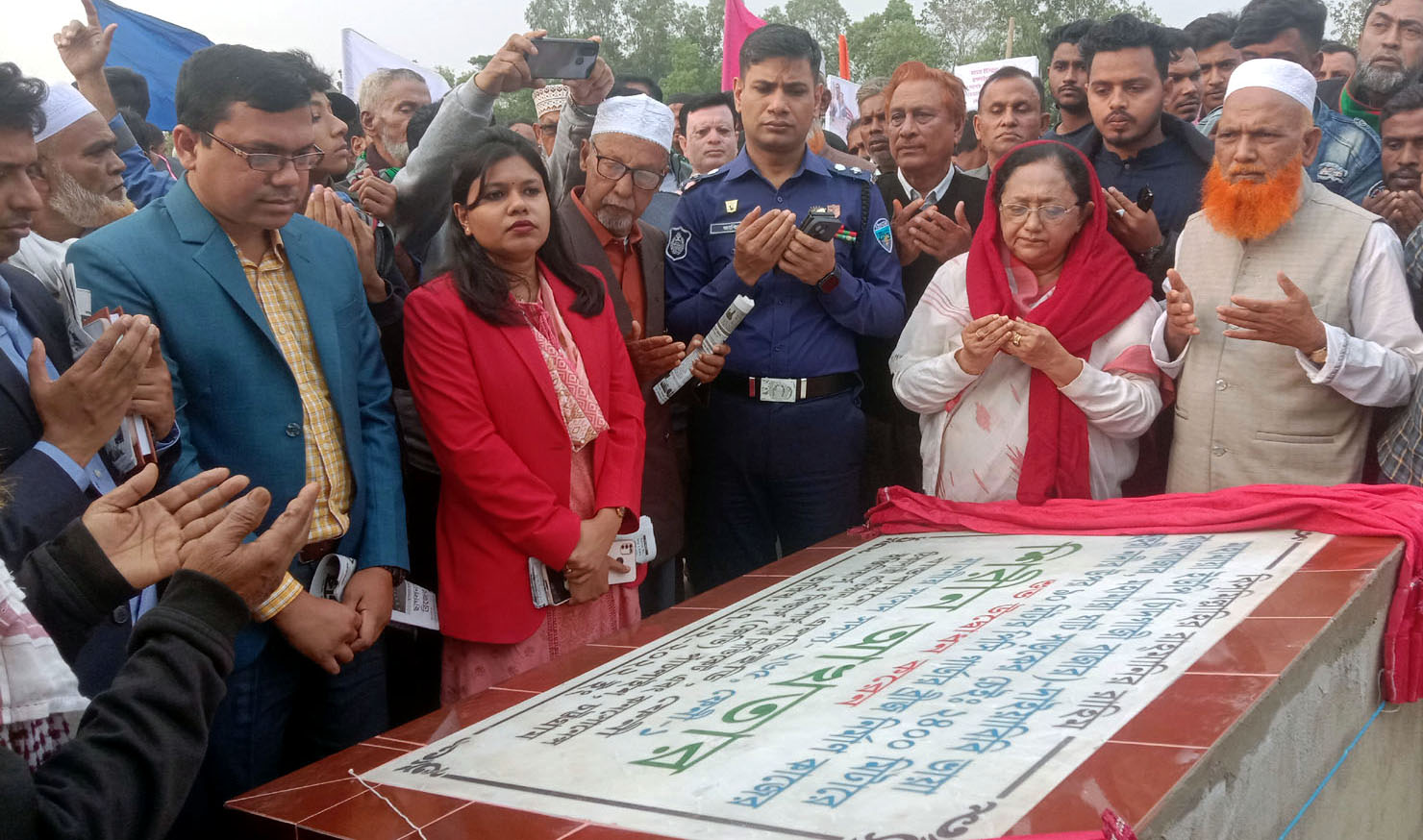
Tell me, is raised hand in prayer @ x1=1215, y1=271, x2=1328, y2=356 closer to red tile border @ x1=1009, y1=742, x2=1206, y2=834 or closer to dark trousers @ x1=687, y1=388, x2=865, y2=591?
dark trousers @ x1=687, y1=388, x2=865, y2=591

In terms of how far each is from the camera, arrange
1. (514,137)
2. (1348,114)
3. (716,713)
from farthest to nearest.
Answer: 1. (1348,114)
2. (514,137)
3. (716,713)

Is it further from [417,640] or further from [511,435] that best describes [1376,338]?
[417,640]

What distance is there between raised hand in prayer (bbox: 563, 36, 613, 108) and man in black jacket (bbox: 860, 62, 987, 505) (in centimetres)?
120

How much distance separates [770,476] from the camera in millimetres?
3701

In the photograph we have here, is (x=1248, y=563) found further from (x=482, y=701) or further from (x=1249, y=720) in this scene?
(x=482, y=701)

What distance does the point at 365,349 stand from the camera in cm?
280

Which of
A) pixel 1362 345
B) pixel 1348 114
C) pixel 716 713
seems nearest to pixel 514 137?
pixel 716 713

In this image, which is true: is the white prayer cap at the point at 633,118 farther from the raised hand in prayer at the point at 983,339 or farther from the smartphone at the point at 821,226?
the raised hand in prayer at the point at 983,339

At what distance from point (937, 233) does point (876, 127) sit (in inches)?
A: 89.4

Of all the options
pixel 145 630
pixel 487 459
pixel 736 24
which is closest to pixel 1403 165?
pixel 487 459

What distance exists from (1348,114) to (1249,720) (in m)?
4.27

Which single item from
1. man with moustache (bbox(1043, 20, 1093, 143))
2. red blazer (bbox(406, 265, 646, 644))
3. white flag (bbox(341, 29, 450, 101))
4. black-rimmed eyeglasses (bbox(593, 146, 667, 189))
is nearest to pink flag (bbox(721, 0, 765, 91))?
white flag (bbox(341, 29, 450, 101))

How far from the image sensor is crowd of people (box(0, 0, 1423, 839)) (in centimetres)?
192

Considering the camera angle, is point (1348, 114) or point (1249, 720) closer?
point (1249, 720)
